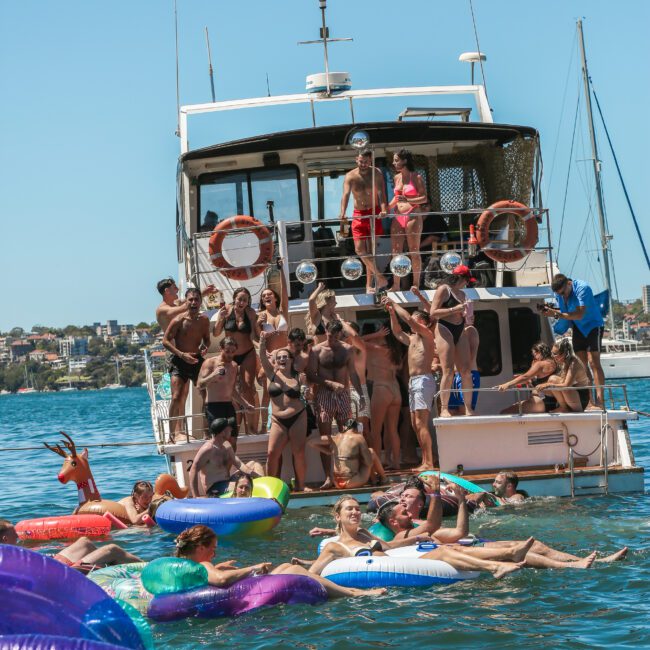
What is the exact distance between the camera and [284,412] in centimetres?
1317

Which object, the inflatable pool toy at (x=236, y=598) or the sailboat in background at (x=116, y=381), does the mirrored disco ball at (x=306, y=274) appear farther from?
the sailboat in background at (x=116, y=381)

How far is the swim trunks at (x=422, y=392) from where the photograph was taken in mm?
13453

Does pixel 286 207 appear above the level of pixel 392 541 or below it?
above

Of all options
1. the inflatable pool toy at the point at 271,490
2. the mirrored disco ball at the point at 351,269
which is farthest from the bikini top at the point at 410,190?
the inflatable pool toy at the point at 271,490

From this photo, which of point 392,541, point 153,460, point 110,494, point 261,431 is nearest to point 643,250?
point 153,460

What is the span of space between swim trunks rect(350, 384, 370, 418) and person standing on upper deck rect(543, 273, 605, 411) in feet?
8.08

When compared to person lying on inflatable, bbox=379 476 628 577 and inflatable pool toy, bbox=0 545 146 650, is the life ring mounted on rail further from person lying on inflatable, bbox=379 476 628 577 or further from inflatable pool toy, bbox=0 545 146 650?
inflatable pool toy, bbox=0 545 146 650

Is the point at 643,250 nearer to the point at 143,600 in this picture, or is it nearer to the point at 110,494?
the point at 110,494

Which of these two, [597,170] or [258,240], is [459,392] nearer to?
[258,240]

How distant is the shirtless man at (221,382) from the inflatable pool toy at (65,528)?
5.74ft

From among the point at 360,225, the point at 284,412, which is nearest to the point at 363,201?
the point at 360,225

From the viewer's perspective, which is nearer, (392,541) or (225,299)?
(392,541)

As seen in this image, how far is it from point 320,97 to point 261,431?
600cm

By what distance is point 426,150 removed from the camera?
653 inches
